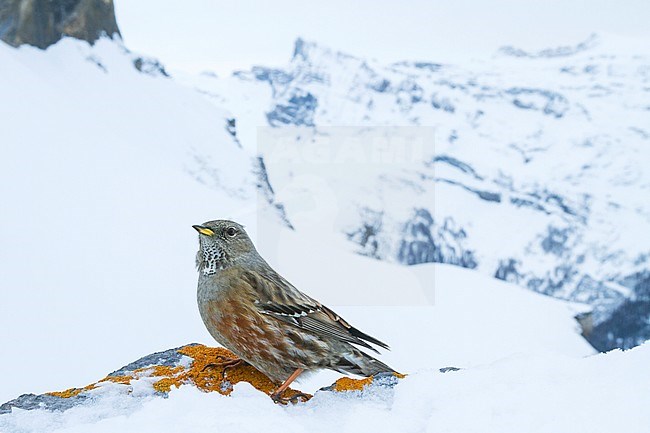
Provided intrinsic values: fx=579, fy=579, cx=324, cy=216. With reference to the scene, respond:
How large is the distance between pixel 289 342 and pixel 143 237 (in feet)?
52.6

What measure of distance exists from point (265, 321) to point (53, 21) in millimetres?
42565

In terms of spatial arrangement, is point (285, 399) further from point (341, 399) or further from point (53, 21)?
point (53, 21)

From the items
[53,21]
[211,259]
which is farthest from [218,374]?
[53,21]

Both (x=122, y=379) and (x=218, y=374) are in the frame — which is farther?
(x=218, y=374)

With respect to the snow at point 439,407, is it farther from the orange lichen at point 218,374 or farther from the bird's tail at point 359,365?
the bird's tail at point 359,365

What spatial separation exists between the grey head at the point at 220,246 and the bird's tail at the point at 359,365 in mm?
1181

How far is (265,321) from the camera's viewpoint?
185 inches

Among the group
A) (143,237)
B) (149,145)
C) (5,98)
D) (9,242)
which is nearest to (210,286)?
(9,242)

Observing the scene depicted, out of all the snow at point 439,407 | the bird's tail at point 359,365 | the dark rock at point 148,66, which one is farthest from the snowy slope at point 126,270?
the dark rock at point 148,66

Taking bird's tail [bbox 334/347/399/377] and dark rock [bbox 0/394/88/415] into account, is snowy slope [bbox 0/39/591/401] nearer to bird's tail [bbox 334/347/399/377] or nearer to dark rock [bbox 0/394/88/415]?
dark rock [bbox 0/394/88/415]

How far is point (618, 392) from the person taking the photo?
3.35 metres

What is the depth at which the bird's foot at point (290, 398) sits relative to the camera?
13.5ft

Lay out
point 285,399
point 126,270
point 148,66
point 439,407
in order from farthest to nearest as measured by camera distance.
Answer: point 148,66 < point 126,270 < point 285,399 < point 439,407

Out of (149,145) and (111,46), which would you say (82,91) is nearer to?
(149,145)
